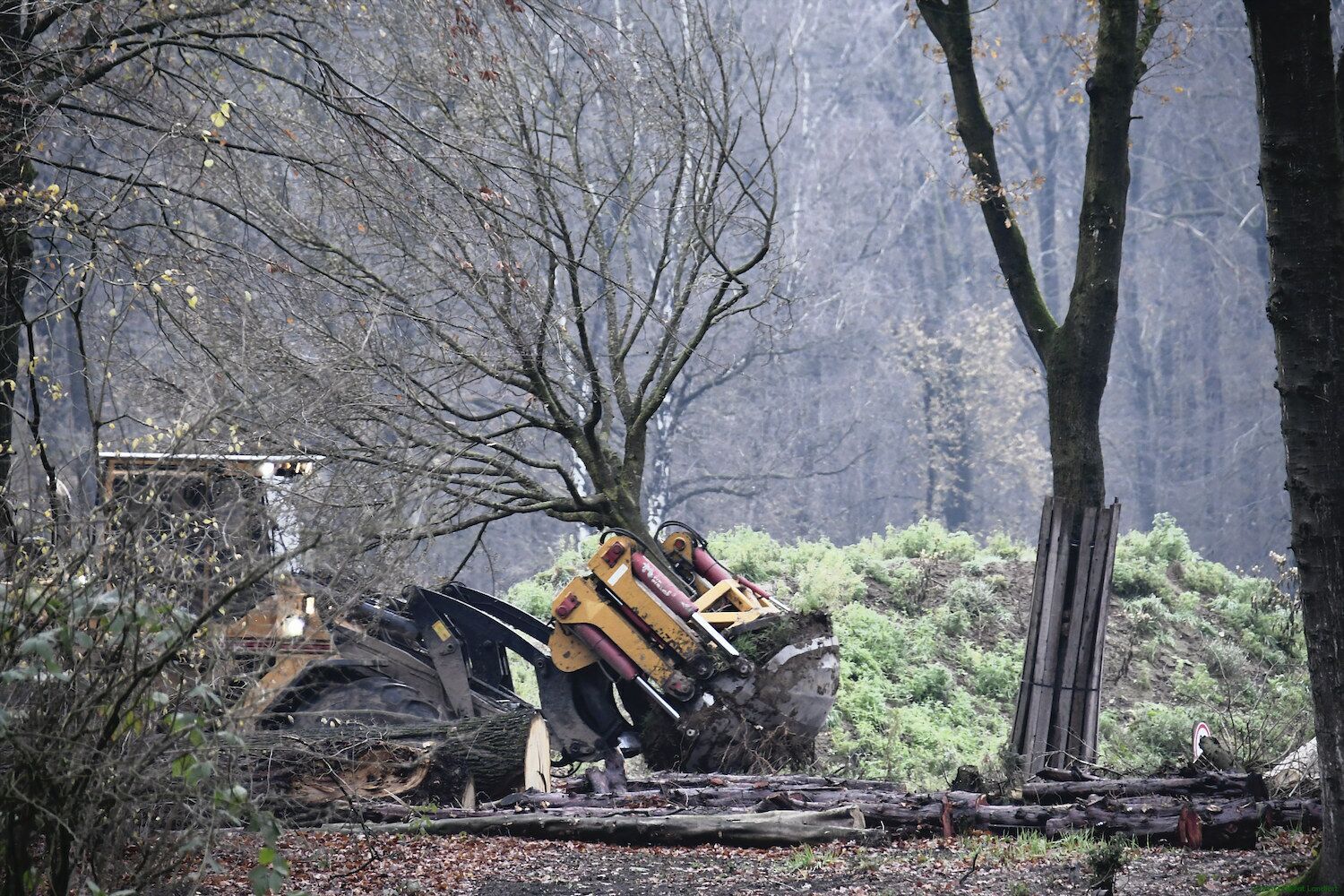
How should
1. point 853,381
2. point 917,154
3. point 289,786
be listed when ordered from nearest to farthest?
point 289,786 < point 853,381 < point 917,154

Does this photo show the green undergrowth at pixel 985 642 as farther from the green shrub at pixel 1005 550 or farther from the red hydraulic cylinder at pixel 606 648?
the red hydraulic cylinder at pixel 606 648

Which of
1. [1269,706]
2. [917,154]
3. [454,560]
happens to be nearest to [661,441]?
[454,560]

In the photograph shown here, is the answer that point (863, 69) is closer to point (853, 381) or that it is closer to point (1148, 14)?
point (853, 381)

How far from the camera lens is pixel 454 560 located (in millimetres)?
31891

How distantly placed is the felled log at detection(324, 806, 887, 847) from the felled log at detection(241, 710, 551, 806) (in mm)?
626

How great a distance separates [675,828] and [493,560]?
19.6 ft

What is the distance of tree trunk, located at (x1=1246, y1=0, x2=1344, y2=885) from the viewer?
5.54 metres

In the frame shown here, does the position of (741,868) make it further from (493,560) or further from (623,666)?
(493,560)

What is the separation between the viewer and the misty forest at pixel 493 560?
5.20 metres

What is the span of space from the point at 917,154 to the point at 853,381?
26.3 feet

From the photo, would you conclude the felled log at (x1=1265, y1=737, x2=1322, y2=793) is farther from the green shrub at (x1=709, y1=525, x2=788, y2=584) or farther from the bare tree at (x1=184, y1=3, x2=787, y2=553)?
the green shrub at (x1=709, y1=525, x2=788, y2=584)

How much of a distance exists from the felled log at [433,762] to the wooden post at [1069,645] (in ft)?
12.5

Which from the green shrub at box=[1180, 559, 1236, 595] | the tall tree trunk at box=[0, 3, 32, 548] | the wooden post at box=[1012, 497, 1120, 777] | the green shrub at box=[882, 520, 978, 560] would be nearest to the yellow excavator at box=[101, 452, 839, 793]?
the wooden post at box=[1012, 497, 1120, 777]

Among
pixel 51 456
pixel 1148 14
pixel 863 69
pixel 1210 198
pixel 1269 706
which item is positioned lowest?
pixel 1269 706
